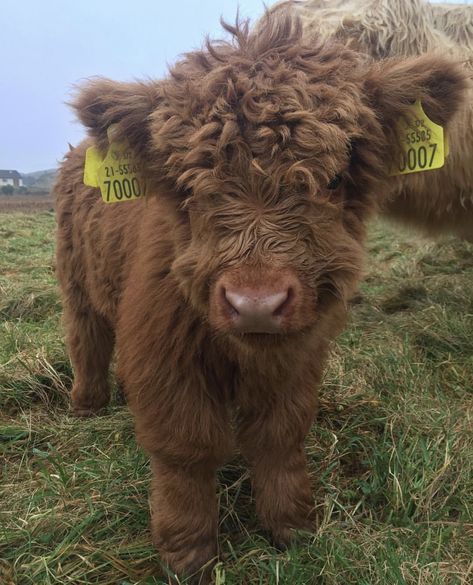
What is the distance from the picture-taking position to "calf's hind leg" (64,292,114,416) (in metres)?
3.54

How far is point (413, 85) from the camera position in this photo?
6.70ft

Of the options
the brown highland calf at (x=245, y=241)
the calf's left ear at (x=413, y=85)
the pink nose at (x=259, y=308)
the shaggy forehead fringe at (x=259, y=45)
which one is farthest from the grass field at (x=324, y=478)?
the shaggy forehead fringe at (x=259, y=45)

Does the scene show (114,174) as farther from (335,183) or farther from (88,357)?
(88,357)

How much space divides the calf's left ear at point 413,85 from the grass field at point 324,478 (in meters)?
1.46

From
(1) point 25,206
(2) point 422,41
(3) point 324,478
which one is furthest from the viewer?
(1) point 25,206

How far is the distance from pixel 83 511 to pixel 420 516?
4.52ft

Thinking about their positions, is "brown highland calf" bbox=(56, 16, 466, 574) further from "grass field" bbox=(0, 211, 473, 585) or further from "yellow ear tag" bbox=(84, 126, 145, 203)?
"grass field" bbox=(0, 211, 473, 585)

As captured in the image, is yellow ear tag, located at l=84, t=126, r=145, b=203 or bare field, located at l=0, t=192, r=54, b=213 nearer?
yellow ear tag, located at l=84, t=126, r=145, b=203

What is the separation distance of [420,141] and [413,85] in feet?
0.70

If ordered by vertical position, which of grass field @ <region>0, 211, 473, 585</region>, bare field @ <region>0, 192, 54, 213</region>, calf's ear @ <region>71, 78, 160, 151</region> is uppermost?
calf's ear @ <region>71, 78, 160, 151</region>

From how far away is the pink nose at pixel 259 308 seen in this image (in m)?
1.61

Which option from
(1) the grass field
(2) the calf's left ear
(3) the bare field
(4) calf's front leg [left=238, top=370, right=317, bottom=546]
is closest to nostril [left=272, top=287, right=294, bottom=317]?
(4) calf's front leg [left=238, top=370, right=317, bottom=546]

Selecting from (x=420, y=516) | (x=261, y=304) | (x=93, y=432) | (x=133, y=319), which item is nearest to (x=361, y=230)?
(x=261, y=304)

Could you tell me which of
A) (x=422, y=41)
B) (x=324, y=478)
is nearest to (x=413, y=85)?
(x=324, y=478)
